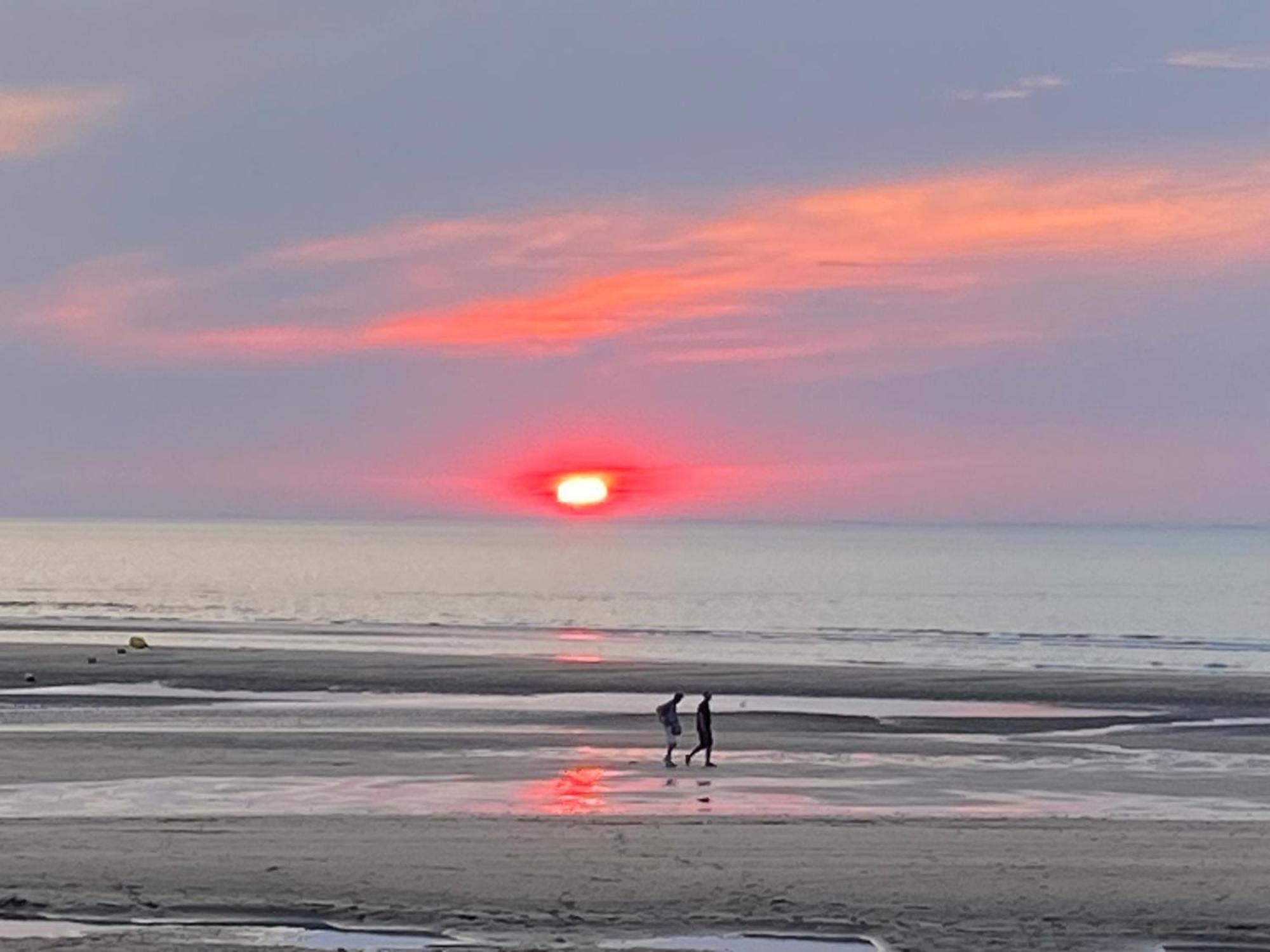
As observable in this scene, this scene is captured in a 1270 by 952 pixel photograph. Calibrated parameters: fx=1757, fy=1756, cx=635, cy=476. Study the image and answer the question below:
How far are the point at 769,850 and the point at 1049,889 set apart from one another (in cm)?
364

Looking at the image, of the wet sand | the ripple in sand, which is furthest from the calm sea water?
the ripple in sand

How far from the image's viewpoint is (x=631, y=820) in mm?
24125

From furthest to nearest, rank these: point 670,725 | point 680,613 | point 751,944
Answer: point 680,613
point 670,725
point 751,944

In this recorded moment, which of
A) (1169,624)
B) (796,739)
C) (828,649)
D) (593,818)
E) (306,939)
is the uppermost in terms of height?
(1169,624)

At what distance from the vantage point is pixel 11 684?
4728cm

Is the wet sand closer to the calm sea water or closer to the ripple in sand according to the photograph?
the ripple in sand

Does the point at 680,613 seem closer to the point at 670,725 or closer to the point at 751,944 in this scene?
the point at 670,725

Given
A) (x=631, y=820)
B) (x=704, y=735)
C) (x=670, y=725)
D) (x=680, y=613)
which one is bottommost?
(x=631, y=820)

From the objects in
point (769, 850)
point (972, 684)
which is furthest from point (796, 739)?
point (972, 684)

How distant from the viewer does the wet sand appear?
18.2m

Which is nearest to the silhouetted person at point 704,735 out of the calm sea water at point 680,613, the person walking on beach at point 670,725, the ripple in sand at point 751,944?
the person walking on beach at point 670,725

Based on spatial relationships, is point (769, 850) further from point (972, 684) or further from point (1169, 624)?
point (1169, 624)

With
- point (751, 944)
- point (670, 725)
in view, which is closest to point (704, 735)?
point (670, 725)

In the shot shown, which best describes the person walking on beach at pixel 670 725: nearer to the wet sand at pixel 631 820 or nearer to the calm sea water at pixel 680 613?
the wet sand at pixel 631 820
